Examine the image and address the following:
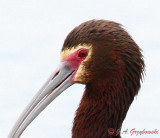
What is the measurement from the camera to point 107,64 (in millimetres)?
6941

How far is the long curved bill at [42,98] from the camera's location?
7089mm

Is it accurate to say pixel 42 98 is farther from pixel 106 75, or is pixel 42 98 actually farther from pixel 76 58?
pixel 106 75

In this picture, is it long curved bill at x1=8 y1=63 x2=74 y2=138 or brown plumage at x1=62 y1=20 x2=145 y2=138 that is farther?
long curved bill at x1=8 y1=63 x2=74 y2=138

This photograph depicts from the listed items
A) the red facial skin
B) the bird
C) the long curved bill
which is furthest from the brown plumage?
the long curved bill

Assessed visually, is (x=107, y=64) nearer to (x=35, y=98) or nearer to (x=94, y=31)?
(x=94, y=31)

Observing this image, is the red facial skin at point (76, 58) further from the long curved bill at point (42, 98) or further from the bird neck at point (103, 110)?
the bird neck at point (103, 110)

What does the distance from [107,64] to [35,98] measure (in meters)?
1.16

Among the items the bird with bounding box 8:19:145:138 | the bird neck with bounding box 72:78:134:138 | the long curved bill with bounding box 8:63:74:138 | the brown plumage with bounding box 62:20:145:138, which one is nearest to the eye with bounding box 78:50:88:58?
the bird with bounding box 8:19:145:138

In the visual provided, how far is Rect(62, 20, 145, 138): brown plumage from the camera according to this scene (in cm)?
694

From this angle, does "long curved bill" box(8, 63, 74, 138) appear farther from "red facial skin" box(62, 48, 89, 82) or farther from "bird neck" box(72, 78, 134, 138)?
"bird neck" box(72, 78, 134, 138)

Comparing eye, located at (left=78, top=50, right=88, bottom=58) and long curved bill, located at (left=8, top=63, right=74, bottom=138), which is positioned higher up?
eye, located at (left=78, top=50, right=88, bottom=58)

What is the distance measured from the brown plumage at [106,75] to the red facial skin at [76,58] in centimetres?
10

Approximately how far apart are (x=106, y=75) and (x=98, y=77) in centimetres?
12

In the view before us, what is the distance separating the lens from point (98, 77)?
702 centimetres
